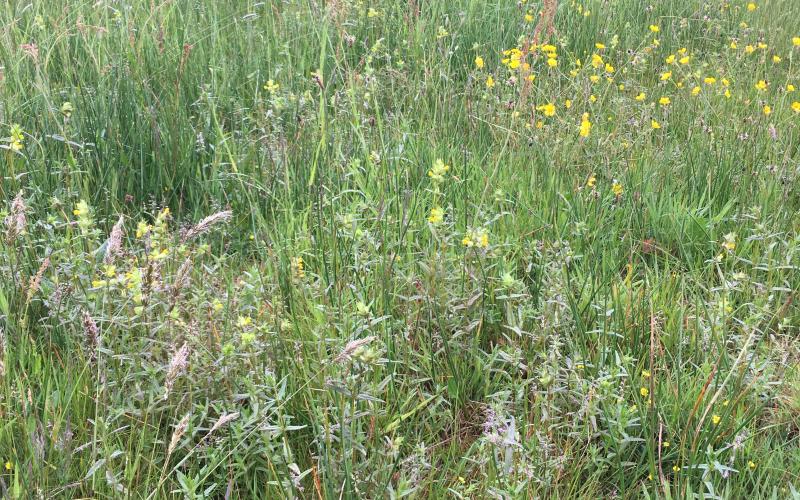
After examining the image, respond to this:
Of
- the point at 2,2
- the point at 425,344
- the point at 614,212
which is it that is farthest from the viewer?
the point at 2,2

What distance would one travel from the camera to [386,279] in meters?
2.01

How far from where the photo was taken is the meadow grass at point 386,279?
1683 millimetres

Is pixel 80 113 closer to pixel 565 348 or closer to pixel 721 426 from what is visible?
pixel 565 348

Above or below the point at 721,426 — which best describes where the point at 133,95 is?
above

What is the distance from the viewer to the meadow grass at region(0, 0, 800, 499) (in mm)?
1683

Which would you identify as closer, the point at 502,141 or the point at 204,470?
the point at 204,470

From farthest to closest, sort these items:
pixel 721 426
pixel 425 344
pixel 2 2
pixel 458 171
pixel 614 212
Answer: pixel 2 2 → pixel 458 171 → pixel 614 212 → pixel 425 344 → pixel 721 426

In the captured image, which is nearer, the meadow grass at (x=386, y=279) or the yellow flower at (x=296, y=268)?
the meadow grass at (x=386, y=279)

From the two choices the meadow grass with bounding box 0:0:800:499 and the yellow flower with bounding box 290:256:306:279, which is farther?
the yellow flower with bounding box 290:256:306:279

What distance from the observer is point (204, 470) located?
1634 millimetres

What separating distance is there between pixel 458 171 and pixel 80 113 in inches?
56.1

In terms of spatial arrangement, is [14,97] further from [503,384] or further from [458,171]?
[503,384]

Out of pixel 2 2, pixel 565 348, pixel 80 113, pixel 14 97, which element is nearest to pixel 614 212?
pixel 565 348

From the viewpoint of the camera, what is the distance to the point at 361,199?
2.73 metres
